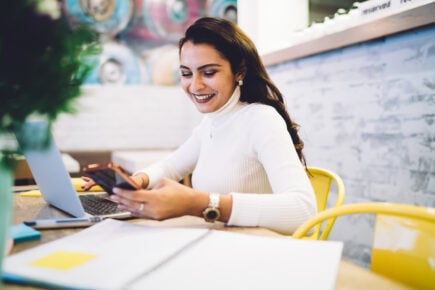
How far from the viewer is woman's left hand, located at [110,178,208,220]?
859 millimetres

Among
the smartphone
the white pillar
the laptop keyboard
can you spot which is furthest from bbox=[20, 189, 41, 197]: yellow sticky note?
the white pillar

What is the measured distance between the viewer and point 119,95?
405cm

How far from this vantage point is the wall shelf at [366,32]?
5.68 ft

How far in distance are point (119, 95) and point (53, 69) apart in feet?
12.2

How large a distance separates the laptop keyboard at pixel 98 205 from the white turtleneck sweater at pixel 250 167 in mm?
301

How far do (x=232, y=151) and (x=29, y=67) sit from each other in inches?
37.6

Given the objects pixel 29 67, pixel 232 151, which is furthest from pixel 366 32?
pixel 29 67

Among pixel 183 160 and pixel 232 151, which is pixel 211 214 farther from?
pixel 183 160

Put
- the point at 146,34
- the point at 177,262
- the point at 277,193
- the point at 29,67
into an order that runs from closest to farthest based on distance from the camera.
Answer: the point at 29,67, the point at 177,262, the point at 277,193, the point at 146,34

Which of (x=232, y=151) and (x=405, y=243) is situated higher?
(x=232, y=151)

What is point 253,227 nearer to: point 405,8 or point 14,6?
point 14,6

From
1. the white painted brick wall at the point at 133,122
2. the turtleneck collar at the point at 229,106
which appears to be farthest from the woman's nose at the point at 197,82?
the white painted brick wall at the point at 133,122

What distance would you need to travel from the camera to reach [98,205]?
1.17m

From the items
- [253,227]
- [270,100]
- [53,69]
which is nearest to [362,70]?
[270,100]
